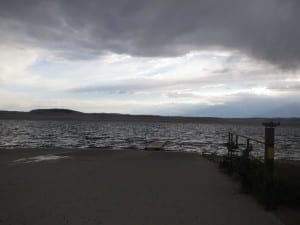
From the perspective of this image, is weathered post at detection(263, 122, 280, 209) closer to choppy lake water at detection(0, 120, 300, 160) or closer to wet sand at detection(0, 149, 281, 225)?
wet sand at detection(0, 149, 281, 225)

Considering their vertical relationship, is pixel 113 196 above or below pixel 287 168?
below

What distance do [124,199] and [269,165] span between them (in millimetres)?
2939

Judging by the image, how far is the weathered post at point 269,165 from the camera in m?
6.48

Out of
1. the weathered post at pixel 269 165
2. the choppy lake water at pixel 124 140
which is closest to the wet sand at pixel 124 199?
the weathered post at pixel 269 165

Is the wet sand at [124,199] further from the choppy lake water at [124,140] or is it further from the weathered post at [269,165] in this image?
the choppy lake water at [124,140]

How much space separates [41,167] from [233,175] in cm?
642

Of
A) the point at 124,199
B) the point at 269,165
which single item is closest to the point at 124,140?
the point at 124,199

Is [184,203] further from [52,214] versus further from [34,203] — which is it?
[34,203]

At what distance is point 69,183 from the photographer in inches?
352

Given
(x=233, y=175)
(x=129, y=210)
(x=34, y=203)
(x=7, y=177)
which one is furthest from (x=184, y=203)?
(x=7, y=177)

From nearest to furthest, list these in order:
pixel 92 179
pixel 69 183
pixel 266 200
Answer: pixel 266 200, pixel 69 183, pixel 92 179

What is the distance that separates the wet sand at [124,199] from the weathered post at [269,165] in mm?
270

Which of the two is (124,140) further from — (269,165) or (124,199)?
(269,165)

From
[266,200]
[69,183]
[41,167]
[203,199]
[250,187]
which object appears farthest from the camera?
[41,167]
